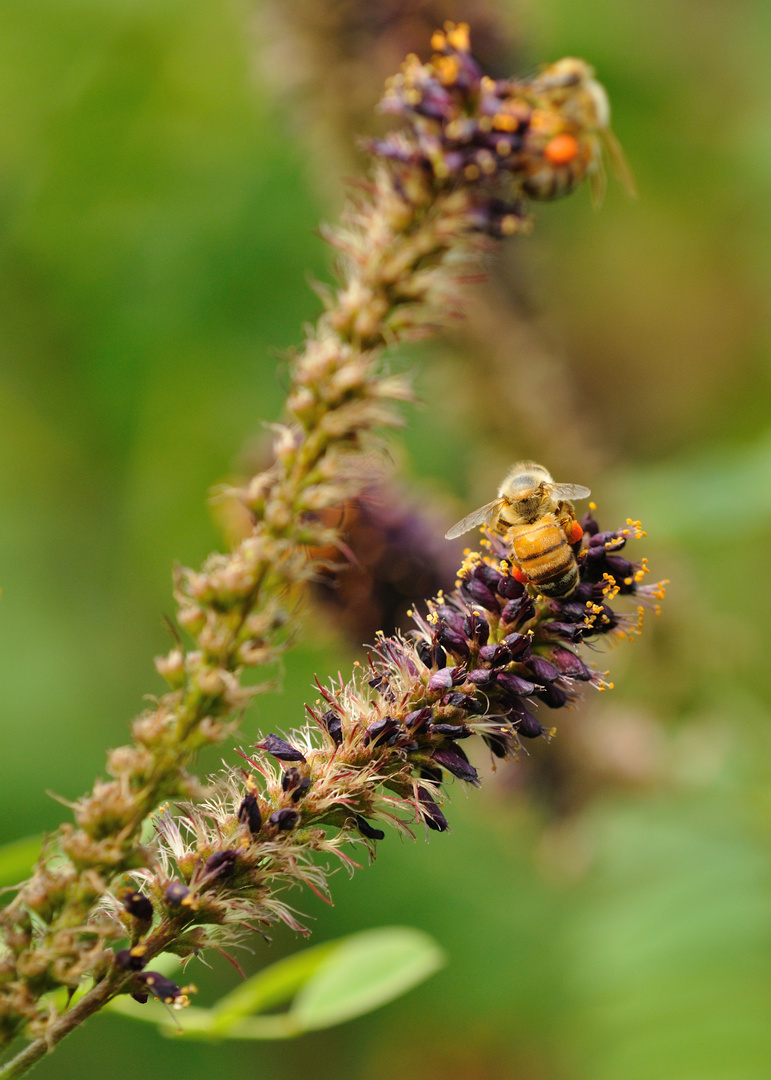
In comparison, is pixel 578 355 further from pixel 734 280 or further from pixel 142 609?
pixel 142 609

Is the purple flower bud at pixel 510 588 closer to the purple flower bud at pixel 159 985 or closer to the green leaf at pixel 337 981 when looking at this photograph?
the purple flower bud at pixel 159 985

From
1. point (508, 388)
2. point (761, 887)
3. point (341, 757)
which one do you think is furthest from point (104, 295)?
point (341, 757)

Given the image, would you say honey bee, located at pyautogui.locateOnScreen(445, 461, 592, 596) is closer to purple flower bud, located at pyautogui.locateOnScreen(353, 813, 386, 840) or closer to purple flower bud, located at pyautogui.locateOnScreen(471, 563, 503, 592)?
purple flower bud, located at pyautogui.locateOnScreen(471, 563, 503, 592)

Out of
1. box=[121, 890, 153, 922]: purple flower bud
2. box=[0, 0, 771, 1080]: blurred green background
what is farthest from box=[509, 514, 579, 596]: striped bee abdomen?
box=[0, 0, 771, 1080]: blurred green background

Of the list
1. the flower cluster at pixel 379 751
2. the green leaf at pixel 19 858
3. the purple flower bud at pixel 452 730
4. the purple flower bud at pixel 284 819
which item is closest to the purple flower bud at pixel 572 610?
the flower cluster at pixel 379 751

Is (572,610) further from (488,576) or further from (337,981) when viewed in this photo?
(337,981)

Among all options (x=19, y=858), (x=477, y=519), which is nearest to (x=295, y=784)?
(x=19, y=858)

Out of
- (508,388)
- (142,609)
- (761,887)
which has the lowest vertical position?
(761,887)
